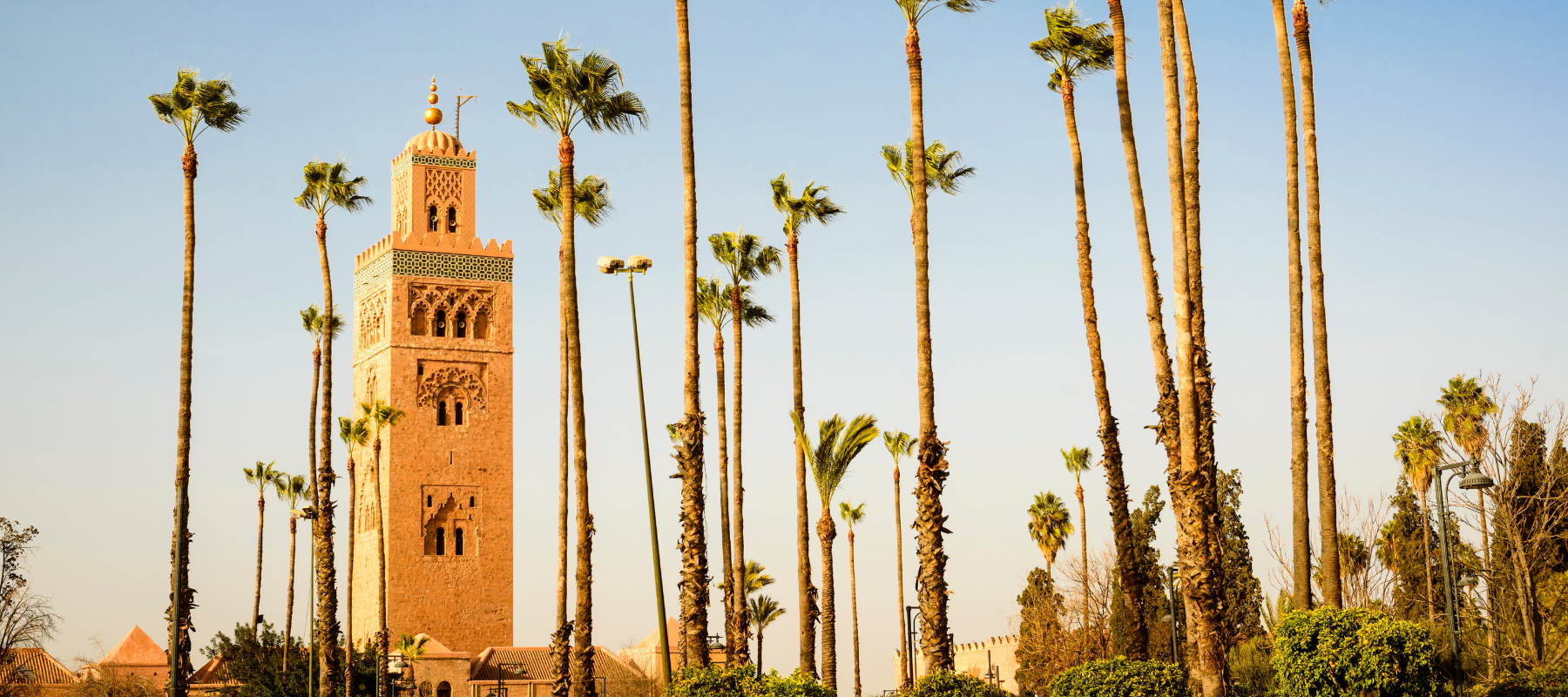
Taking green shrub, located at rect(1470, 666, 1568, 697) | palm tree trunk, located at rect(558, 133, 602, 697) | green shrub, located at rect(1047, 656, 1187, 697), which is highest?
palm tree trunk, located at rect(558, 133, 602, 697)

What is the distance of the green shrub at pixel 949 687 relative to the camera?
18359 millimetres

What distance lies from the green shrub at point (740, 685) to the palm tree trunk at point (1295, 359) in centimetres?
631

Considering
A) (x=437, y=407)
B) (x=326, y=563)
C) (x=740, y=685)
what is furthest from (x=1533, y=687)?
(x=437, y=407)

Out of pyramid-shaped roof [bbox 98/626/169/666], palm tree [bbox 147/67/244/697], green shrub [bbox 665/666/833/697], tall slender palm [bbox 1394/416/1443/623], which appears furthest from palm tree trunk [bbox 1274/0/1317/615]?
pyramid-shaped roof [bbox 98/626/169/666]

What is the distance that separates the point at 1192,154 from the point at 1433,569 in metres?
32.7

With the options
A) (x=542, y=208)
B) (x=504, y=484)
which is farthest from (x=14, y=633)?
(x=542, y=208)

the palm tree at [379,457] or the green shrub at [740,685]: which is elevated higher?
the palm tree at [379,457]

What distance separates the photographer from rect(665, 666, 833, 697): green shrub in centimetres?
1919

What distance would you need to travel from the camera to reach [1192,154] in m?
19.7

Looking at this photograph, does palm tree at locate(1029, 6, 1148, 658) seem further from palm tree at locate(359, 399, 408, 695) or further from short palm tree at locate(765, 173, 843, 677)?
palm tree at locate(359, 399, 408, 695)

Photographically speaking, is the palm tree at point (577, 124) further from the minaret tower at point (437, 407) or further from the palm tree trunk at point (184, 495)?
the minaret tower at point (437, 407)

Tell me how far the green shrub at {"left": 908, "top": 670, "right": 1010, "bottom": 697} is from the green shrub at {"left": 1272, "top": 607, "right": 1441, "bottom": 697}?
3589 millimetres

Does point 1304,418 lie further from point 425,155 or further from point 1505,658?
point 425,155

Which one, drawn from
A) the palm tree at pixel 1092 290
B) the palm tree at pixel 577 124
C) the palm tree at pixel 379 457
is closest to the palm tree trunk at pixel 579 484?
the palm tree at pixel 577 124
